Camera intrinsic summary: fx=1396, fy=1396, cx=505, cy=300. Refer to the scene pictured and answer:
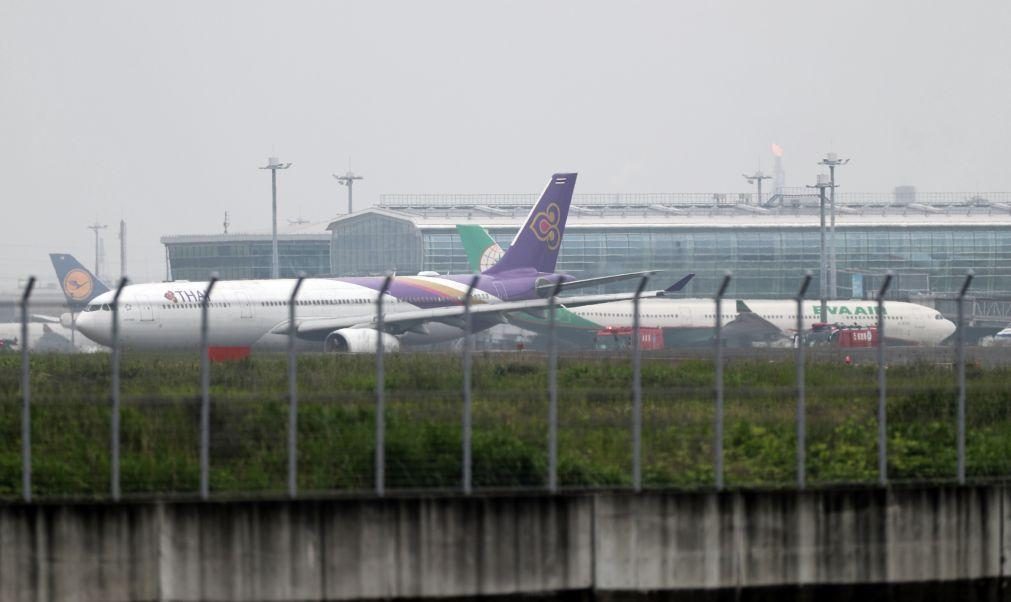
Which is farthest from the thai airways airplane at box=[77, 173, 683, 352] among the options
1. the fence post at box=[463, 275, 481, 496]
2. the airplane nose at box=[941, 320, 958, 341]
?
the fence post at box=[463, 275, 481, 496]

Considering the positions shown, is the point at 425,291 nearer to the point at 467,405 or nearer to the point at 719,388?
the point at 719,388

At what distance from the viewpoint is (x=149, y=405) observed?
13398 mm

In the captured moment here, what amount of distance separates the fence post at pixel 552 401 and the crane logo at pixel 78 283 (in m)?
86.7

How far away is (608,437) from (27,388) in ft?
18.6

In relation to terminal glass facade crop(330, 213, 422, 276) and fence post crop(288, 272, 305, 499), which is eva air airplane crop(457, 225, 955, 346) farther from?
terminal glass facade crop(330, 213, 422, 276)

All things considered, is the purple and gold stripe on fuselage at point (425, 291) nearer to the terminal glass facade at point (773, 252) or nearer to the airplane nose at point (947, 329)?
the airplane nose at point (947, 329)

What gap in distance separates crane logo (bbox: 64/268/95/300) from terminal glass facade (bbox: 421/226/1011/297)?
34.0 meters

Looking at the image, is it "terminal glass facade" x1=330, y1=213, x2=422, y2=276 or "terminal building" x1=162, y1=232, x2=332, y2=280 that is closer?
"terminal glass facade" x1=330, y1=213, x2=422, y2=276

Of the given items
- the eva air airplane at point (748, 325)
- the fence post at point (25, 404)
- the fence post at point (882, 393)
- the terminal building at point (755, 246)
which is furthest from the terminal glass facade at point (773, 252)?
the fence post at point (25, 404)

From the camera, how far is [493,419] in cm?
1406

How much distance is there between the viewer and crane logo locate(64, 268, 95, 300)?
9638 centimetres

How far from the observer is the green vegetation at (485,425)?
1353 centimetres

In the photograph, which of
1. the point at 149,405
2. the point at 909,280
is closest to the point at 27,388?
the point at 149,405

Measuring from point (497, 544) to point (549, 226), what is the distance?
44857 mm
